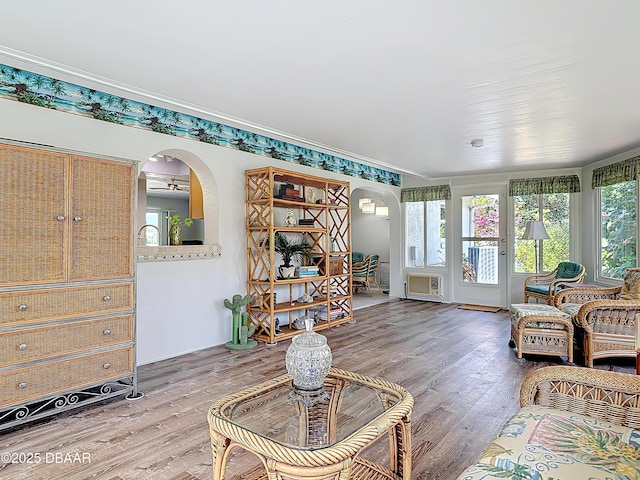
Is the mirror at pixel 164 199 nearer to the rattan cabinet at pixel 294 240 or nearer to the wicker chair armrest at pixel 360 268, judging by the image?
the rattan cabinet at pixel 294 240

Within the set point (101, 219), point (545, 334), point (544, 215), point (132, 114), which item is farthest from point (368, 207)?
point (101, 219)

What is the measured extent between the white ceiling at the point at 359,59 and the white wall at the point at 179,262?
371 millimetres

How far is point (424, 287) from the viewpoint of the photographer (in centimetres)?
760

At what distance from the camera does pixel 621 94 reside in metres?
3.34

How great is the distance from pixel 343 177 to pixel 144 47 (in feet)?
13.2

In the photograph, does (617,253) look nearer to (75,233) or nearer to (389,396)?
(389,396)


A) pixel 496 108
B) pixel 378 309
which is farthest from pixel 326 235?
pixel 496 108

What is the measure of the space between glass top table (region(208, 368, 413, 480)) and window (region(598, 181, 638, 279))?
17.1 ft

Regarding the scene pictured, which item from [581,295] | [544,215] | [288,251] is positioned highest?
[544,215]

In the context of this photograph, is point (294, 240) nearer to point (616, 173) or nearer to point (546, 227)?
point (546, 227)

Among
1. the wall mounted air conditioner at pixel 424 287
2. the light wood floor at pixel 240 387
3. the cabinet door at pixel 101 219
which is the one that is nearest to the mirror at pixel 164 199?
the cabinet door at pixel 101 219

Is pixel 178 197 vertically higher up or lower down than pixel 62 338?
higher up

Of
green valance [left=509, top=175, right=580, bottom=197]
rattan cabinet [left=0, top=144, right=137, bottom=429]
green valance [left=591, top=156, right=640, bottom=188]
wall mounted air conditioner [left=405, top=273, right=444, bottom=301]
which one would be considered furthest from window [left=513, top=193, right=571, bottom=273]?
rattan cabinet [left=0, top=144, right=137, bottom=429]

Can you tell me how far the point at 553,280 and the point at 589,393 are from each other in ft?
16.4
